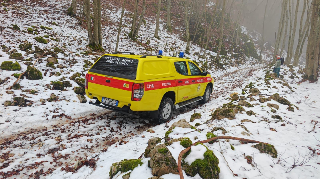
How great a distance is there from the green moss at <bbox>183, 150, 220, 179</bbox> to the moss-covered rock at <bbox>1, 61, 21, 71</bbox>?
7822 millimetres

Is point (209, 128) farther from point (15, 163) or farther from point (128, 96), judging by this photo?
point (15, 163)

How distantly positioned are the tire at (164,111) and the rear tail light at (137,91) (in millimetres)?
925

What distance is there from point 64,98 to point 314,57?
49.0 feet

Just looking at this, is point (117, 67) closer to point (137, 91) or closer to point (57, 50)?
point (137, 91)

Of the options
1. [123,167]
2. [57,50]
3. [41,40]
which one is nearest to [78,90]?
[57,50]

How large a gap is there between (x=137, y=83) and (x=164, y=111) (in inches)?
60.6

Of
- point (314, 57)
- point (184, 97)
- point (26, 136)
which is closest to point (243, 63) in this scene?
point (314, 57)

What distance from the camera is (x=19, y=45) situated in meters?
9.16

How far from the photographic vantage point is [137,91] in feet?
16.4

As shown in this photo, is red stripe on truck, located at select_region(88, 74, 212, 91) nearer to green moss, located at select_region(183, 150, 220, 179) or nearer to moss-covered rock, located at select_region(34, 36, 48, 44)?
green moss, located at select_region(183, 150, 220, 179)

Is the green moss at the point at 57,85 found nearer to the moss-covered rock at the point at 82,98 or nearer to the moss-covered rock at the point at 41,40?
the moss-covered rock at the point at 82,98

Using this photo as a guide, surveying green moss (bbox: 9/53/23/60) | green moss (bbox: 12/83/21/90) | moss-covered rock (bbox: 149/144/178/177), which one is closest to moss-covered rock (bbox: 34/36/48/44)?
green moss (bbox: 9/53/23/60)

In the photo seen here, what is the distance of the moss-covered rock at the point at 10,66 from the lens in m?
7.45

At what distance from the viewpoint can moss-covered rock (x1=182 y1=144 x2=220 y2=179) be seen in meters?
2.94
